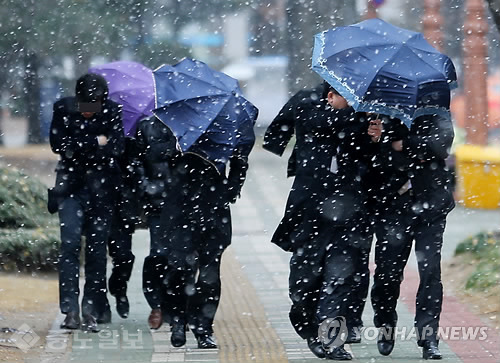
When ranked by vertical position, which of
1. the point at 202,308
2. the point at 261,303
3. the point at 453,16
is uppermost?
the point at 202,308

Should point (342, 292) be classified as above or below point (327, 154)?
below

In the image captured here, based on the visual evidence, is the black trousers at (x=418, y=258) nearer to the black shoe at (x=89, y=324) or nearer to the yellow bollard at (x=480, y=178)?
the black shoe at (x=89, y=324)

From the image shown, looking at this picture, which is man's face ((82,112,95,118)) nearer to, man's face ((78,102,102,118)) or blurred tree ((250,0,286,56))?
man's face ((78,102,102,118))

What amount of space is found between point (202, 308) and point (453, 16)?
42.0m

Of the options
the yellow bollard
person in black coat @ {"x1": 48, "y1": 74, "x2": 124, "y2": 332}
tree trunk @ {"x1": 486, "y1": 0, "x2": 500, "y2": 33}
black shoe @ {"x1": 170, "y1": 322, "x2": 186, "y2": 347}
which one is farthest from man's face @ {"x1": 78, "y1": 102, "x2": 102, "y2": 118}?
the yellow bollard

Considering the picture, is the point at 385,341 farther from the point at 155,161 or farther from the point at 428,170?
the point at 155,161

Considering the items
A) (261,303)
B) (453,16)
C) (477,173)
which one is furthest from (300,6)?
(261,303)

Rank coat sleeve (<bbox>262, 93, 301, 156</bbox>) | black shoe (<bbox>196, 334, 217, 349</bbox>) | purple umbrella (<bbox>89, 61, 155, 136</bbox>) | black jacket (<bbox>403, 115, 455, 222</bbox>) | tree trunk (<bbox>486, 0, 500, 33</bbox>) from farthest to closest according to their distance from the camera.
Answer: tree trunk (<bbox>486, 0, 500, 33</bbox>), purple umbrella (<bbox>89, 61, 155, 136</bbox>), black shoe (<bbox>196, 334, 217, 349</bbox>), coat sleeve (<bbox>262, 93, 301, 156</bbox>), black jacket (<bbox>403, 115, 455, 222</bbox>)

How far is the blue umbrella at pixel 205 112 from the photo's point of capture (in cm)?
796

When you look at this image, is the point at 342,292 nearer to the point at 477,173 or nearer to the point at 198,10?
the point at 477,173

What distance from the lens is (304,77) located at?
109 feet

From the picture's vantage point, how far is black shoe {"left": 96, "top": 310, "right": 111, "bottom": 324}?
9.15 metres

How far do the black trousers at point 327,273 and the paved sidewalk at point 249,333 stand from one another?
281 mm

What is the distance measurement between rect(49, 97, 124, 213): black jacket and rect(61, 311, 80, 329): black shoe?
80 centimetres
